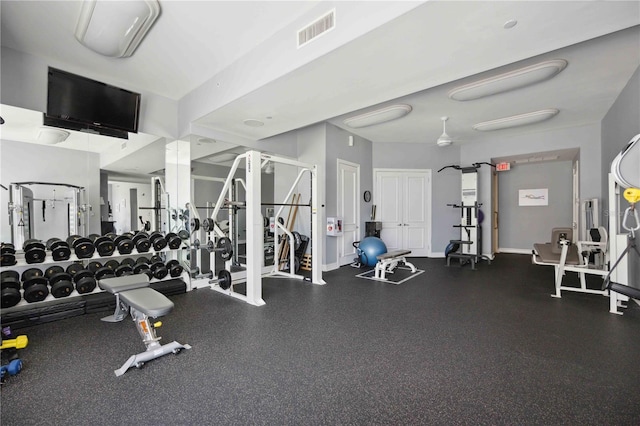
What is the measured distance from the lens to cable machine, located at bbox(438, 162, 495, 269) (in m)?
6.32

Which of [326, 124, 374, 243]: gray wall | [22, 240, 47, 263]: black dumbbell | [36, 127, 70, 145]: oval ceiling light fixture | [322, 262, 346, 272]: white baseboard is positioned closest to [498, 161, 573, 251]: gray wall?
[326, 124, 374, 243]: gray wall

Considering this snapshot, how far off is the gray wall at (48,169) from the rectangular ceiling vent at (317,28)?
305cm

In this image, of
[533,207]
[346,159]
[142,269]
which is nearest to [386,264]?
[346,159]

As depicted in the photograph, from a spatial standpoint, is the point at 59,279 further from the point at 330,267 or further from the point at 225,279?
→ the point at 330,267

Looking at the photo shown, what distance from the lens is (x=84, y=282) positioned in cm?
313

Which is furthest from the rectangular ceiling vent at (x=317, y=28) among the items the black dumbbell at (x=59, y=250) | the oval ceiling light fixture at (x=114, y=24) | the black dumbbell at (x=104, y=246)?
the black dumbbell at (x=59, y=250)

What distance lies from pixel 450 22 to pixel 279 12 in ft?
4.92

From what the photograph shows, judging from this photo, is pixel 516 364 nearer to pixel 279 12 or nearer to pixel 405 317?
pixel 405 317

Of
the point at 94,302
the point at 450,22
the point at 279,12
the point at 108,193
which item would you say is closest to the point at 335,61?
the point at 279,12

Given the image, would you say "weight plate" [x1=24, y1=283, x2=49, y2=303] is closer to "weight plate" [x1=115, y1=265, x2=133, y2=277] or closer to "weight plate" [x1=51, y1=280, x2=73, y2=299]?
"weight plate" [x1=51, y1=280, x2=73, y2=299]

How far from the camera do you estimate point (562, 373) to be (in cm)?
205

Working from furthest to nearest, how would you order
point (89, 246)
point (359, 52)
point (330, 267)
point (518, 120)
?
point (330, 267)
point (518, 120)
point (89, 246)
point (359, 52)

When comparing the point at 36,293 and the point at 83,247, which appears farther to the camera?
the point at 83,247

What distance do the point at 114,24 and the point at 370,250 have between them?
4869 mm
